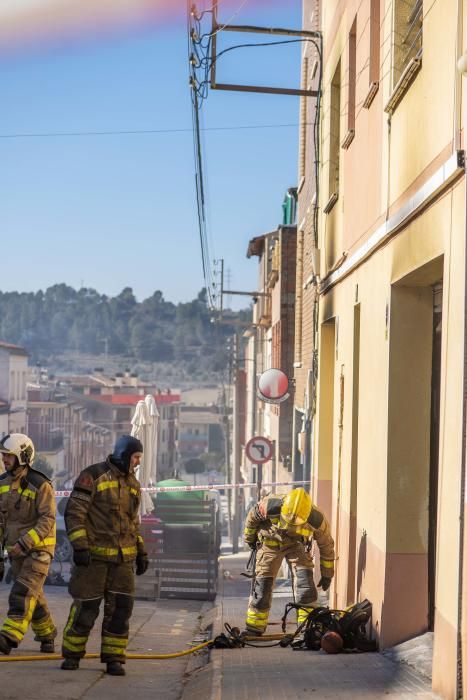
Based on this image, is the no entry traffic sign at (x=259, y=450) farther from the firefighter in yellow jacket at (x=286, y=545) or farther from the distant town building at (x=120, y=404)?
the distant town building at (x=120, y=404)

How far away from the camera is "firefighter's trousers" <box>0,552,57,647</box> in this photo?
27.0ft

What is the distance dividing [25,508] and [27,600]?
68 centimetres

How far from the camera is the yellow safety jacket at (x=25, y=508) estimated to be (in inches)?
336

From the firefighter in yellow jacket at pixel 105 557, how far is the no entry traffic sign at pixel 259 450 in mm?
11995

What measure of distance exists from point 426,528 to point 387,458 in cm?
57

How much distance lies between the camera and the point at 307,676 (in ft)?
24.2

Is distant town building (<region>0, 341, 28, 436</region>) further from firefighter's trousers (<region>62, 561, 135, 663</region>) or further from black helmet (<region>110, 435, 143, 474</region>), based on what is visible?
black helmet (<region>110, 435, 143, 474</region>)

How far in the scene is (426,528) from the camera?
8234 millimetres

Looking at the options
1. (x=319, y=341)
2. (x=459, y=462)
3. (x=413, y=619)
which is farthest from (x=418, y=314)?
(x=319, y=341)

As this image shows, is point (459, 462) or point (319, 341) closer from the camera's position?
point (459, 462)

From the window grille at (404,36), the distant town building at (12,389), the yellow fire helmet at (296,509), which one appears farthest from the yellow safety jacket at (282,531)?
the distant town building at (12,389)

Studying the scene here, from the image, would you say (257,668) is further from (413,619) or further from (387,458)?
(387,458)

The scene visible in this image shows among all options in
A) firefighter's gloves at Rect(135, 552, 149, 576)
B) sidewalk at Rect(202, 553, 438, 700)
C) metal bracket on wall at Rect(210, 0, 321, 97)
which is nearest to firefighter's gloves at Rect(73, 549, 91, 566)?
firefighter's gloves at Rect(135, 552, 149, 576)

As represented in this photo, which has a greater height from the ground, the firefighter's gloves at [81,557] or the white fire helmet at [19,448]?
the white fire helmet at [19,448]
